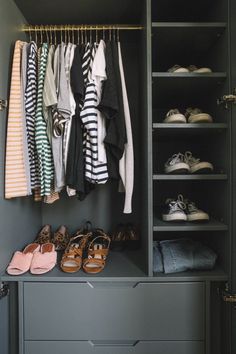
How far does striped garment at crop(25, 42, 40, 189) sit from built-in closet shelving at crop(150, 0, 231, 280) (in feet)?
1.77

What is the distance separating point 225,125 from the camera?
3.58 ft

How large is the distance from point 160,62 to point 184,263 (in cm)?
110

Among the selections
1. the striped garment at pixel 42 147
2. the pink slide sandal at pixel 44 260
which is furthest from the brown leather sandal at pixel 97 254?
the striped garment at pixel 42 147

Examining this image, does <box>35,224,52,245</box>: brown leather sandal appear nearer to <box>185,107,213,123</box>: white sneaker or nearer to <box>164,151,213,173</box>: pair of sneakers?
<box>164,151,213,173</box>: pair of sneakers

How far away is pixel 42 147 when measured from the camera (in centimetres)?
115

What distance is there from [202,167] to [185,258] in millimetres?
418

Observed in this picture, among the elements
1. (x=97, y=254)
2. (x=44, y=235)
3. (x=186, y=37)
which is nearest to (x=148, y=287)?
(x=97, y=254)

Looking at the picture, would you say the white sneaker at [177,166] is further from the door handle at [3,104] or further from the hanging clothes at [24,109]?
the door handle at [3,104]

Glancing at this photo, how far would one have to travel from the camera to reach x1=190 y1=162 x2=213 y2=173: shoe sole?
1146mm

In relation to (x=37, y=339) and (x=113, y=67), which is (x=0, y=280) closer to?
(x=37, y=339)

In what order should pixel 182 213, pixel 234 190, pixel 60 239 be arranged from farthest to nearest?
1. pixel 60 239
2. pixel 182 213
3. pixel 234 190

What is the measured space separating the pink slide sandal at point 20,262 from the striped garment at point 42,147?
30cm

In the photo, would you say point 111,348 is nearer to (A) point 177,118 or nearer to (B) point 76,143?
(B) point 76,143

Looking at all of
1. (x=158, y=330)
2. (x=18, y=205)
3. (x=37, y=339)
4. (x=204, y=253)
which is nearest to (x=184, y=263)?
(x=204, y=253)
